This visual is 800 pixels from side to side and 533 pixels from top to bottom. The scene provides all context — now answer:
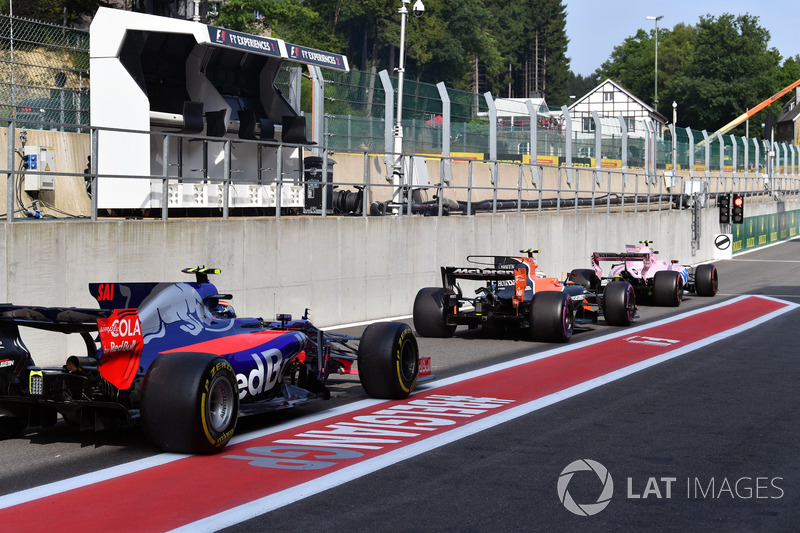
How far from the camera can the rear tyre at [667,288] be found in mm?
21297

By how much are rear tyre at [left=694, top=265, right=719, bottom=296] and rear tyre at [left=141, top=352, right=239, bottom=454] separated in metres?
18.4

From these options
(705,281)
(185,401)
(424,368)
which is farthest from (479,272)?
(705,281)

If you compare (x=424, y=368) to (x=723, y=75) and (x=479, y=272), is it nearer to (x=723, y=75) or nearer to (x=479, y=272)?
(x=479, y=272)

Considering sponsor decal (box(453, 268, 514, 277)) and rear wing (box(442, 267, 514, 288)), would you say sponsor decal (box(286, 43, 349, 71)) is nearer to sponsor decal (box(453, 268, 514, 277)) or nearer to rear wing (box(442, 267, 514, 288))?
rear wing (box(442, 267, 514, 288))

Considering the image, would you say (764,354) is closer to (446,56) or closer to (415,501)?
(415,501)

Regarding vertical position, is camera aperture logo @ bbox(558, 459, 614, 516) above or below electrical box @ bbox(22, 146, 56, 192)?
below

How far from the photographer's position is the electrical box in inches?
547

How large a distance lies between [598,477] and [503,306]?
8233 millimetres

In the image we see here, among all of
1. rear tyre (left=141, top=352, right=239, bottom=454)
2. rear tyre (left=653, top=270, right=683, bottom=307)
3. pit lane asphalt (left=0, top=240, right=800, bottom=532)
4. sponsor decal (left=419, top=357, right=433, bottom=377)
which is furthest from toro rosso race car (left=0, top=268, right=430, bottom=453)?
rear tyre (left=653, top=270, right=683, bottom=307)

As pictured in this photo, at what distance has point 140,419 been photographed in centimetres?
739

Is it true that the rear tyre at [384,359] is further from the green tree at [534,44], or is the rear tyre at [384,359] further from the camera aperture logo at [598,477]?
the green tree at [534,44]

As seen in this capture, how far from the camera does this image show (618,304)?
1733 cm

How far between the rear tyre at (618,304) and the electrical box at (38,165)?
30.0 feet

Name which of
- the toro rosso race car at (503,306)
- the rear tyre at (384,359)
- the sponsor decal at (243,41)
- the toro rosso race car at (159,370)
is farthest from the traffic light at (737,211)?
the toro rosso race car at (159,370)
